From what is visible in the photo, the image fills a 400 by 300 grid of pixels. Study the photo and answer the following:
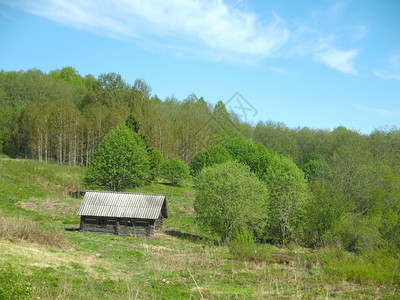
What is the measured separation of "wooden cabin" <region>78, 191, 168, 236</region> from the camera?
33281 millimetres

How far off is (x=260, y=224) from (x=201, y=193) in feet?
20.4

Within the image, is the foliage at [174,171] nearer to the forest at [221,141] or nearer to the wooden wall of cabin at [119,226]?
the forest at [221,141]

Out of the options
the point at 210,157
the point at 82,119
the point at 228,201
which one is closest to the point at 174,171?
the point at 210,157

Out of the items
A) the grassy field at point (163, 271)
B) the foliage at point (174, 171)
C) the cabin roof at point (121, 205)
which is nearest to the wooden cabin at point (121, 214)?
the cabin roof at point (121, 205)

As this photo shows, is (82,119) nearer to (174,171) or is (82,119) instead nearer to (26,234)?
(174,171)

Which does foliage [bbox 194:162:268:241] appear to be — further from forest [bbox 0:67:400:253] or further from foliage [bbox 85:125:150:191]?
foliage [bbox 85:125:150:191]

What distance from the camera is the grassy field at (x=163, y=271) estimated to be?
14.7 m

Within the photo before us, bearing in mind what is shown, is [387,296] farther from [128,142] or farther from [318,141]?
[318,141]

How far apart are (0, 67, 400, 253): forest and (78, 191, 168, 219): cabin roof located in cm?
1343

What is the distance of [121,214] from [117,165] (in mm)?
16454

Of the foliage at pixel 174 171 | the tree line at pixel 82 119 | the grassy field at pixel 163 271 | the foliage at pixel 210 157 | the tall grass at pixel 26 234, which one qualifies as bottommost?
the grassy field at pixel 163 271

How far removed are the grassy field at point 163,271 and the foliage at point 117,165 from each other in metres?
15.7

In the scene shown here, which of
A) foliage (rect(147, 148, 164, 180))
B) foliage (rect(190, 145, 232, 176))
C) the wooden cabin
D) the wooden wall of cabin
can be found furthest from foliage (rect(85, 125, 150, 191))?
foliage (rect(190, 145, 232, 176))

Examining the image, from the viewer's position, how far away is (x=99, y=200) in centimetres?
3456
